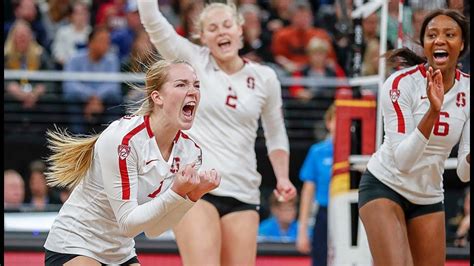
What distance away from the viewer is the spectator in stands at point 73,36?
14.3m

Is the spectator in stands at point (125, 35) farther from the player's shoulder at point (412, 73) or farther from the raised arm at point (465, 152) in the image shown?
the raised arm at point (465, 152)

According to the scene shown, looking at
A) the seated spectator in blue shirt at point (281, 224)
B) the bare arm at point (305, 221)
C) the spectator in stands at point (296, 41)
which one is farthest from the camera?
the spectator in stands at point (296, 41)

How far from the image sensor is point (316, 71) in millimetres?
13812

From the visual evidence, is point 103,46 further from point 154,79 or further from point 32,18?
point 154,79

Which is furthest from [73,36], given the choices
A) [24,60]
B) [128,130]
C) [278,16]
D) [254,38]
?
[128,130]

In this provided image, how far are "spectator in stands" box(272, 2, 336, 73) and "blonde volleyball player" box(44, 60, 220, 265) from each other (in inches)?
329

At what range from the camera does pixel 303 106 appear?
44.7 feet

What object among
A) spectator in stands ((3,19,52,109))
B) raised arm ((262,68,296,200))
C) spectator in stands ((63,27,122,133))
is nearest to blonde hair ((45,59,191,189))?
raised arm ((262,68,296,200))

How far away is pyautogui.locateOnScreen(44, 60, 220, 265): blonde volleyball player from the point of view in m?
5.67

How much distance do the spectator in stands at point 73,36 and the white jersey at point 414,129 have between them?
26.8 feet

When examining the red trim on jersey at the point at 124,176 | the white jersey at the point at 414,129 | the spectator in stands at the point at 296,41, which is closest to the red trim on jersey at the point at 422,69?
the white jersey at the point at 414,129

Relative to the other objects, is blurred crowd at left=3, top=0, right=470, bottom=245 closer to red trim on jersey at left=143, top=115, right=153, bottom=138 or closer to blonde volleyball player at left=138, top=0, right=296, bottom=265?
blonde volleyball player at left=138, top=0, right=296, bottom=265

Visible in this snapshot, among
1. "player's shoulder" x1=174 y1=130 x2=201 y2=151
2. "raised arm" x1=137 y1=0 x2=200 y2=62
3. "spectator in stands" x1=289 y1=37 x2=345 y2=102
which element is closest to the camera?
"player's shoulder" x1=174 y1=130 x2=201 y2=151

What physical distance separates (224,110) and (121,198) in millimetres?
1859
